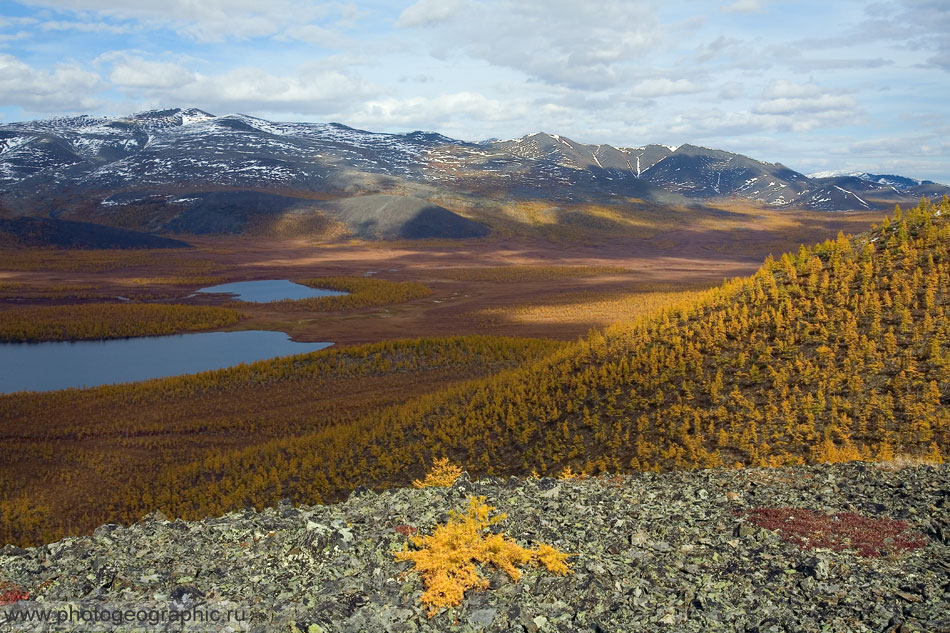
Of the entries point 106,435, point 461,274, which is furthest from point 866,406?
point 461,274

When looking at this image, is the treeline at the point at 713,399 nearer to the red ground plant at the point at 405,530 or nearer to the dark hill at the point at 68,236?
the red ground plant at the point at 405,530

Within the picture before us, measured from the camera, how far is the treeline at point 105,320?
55.0 meters

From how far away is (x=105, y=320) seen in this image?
59.1 m

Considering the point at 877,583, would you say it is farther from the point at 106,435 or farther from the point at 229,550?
the point at 106,435

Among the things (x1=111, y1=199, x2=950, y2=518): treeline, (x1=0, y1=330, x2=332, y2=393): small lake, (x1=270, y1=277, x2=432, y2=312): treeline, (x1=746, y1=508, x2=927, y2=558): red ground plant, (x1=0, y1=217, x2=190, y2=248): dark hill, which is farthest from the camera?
(x1=0, y1=217, x2=190, y2=248): dark hill

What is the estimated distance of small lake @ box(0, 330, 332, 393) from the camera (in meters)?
42.3

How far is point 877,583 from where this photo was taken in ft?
28.1

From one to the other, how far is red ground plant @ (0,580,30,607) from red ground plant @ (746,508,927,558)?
448 inches

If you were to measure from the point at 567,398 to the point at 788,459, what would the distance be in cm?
775

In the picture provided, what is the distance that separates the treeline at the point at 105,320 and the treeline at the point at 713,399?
38.4 m

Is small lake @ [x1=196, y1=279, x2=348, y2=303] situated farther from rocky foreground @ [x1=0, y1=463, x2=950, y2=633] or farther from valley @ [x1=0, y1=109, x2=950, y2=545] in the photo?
rocky foreground @ [x1=0, y1=463, x2=950, y2=633]

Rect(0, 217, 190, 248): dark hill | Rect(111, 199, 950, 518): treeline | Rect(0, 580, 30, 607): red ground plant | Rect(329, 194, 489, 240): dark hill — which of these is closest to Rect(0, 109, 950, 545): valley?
Rect(111, 199, 950, 518): treeline

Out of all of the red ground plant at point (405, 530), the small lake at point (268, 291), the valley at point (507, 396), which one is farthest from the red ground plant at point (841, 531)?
the small lake at point (268, 291)

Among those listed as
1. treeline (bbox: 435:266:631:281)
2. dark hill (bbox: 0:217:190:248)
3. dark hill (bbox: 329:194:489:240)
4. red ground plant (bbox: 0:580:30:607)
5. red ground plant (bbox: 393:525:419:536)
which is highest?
dark hill (bbox: 329:194:489:240)
